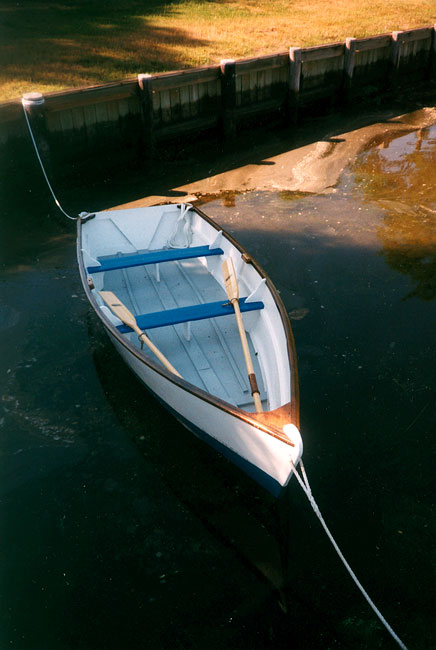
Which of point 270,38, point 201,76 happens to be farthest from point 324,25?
point 201,76

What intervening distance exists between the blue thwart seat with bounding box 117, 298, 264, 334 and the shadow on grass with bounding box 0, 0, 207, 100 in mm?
10062

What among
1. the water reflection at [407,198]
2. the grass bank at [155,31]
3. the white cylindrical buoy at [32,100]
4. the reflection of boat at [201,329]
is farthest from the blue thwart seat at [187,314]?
the grass bank at [155,31]

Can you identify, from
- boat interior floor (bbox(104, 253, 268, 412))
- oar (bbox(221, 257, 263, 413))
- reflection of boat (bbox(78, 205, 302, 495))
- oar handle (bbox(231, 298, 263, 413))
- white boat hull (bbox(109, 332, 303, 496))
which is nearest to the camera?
white boat hull (bbox(109, 332, 303, 496))

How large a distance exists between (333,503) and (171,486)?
5.39ft

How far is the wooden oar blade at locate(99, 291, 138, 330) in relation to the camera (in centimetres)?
612

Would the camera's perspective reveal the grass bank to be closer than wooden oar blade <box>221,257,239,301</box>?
No

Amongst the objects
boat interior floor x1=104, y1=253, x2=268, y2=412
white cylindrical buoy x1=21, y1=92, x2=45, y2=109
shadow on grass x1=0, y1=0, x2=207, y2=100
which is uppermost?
shadow on grass x1=0, y1=0, x2=207, y2=100

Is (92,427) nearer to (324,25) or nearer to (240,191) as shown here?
(240,191)

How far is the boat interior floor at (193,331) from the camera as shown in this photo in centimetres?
591

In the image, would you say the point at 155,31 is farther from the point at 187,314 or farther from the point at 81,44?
the point at 187,314

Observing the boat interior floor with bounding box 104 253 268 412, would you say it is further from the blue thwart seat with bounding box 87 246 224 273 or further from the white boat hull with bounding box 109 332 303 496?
the white boat hull with bounding box 109 332 303 496

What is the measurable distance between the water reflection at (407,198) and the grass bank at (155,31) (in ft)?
22.9

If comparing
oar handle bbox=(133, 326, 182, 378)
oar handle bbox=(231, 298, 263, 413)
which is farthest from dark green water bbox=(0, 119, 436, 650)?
oar handle bbox=(231, 298, 263, 413)

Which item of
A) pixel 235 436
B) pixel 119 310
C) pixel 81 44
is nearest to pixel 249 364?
pixel 235 436
